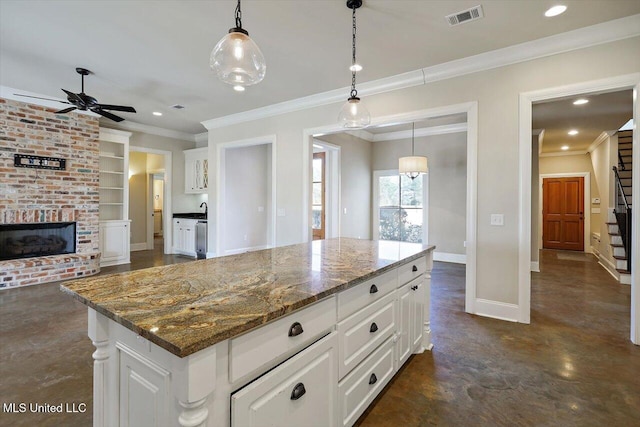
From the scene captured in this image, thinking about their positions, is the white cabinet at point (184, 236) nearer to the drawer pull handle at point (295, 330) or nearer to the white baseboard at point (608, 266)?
the drawer pull handle at point (295, 330)

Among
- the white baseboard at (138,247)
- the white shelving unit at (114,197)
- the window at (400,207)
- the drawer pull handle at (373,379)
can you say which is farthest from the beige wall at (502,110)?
the white baseboard at (138,247)

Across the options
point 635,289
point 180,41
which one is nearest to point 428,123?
point 635,289

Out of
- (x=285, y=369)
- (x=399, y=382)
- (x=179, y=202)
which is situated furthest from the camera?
(x=179, y=202)

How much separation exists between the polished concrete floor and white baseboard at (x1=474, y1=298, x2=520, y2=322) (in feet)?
0.36

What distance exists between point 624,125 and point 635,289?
484 cm

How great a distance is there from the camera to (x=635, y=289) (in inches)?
110

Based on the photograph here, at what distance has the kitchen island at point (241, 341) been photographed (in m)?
0.94

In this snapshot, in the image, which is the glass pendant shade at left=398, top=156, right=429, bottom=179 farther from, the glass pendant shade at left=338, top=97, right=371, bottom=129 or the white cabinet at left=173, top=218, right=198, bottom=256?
the white cabinet at left=173, top=218, right=198, bottom=256

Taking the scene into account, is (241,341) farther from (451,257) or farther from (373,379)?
(451,257)

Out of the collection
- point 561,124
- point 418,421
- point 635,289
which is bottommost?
point 418,421

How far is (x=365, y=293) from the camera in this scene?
5.65 ft

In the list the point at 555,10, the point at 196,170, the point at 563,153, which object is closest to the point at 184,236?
the point at 196,170

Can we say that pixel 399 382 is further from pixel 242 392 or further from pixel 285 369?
pixel 242 392

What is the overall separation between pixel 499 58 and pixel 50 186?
652 cm
